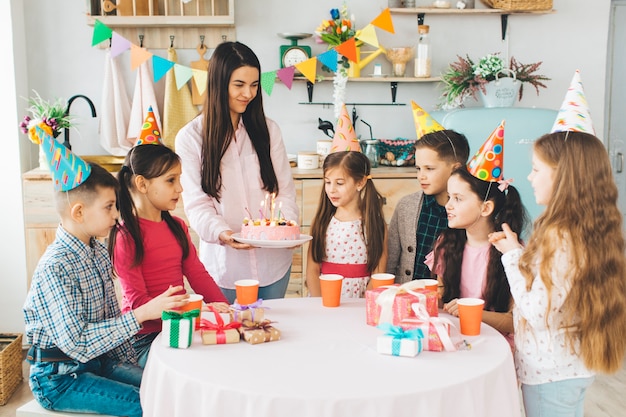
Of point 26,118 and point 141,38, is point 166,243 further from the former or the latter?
point 141,38

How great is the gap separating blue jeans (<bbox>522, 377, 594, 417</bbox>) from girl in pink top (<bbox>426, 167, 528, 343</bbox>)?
27cm

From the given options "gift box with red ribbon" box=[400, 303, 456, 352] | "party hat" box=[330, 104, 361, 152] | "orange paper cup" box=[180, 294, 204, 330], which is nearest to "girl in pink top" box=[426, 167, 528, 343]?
"gift box with red ribbon" box=[400, 303, 456, 352]

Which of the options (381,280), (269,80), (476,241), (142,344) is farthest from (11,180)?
(476,241)

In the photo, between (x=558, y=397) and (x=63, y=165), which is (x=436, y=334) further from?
(x=63, y=165)

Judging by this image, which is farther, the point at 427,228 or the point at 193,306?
the point at 427,228

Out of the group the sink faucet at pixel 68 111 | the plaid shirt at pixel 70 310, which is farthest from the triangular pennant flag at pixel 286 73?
Result: the plaid shirt at pixel 70 310

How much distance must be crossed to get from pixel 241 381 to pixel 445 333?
48cm

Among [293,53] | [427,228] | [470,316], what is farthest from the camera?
[293,53]

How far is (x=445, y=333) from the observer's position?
155cm

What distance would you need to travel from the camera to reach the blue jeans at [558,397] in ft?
5.48

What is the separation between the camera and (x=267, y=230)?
85.6 inches

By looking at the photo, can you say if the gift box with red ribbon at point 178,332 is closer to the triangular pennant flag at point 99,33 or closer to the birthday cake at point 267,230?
the birthday cake at point 267,230

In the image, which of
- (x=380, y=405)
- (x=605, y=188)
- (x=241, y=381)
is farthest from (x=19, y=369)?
(x=605, y=188)

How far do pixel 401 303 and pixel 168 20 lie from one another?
8.65 feet
